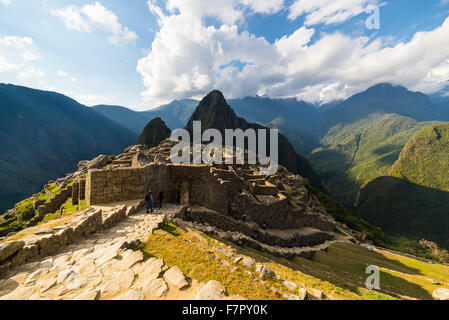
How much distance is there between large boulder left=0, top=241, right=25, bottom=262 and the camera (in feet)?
13.0

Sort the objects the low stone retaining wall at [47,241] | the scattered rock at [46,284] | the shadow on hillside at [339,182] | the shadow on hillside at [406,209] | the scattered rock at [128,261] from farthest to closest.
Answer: the shadow on hillside at [339,182] → the shadow on hillside at [406,209] → the scattered rock at [128,261] → the low stone retaining wall at [47,241] → the scattered rock at [46,284]

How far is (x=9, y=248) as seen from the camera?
4117 mm

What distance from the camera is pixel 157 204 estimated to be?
1240cm

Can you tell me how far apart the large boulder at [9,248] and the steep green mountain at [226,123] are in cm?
13592

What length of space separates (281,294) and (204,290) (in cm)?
169

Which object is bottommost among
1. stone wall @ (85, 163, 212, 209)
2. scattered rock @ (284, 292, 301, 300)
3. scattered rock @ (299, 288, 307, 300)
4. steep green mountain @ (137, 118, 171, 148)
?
scattered rock @ (299, 288, 307, 300)

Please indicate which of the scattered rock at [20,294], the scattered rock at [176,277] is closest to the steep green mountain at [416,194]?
the scattered rock at [176,277]

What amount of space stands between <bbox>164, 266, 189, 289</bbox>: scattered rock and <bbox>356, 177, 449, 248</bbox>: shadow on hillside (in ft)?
343

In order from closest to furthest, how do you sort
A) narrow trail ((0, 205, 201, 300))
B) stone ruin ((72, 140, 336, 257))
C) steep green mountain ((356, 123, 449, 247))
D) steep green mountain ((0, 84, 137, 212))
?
1. narrow trail ((0, 205, 201, 300))
2. stone ruin ((72, 140, 336, 257))
3. steep green mountain ((356, 123, 449, 247))
4. steep green mountain ((0, 84, 137, 212))

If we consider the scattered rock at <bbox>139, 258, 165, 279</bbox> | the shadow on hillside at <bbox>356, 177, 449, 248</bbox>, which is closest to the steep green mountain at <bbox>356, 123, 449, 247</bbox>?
the shadow on hillside at <bbox>356, 177, 449, 248</bbox>

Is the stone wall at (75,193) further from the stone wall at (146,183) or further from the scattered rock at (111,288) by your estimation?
the scattered rock at (111,288)

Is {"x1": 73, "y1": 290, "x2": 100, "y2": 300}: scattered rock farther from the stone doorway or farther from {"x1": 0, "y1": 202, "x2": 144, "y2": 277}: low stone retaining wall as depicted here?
the stone doorway

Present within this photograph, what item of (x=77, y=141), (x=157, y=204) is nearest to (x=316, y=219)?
(x=157, y=204)

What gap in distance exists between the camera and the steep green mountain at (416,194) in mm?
78875
